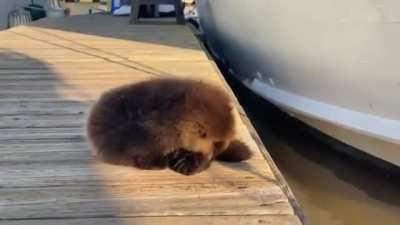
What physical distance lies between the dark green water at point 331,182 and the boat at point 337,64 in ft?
0.79

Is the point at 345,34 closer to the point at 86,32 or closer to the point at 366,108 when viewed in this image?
the point at 366,108

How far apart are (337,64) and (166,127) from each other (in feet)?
6.21

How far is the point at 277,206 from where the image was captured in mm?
1930

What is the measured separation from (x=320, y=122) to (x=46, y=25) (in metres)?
4.92

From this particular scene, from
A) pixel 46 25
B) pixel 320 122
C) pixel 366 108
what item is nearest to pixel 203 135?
pixel 366 108

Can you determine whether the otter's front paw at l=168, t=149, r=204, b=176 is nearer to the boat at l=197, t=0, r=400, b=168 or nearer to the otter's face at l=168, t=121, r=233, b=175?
the otter's face at l=168, t=121, r=233, b=175

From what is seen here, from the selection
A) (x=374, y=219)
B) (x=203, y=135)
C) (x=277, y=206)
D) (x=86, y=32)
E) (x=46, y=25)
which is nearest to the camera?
(x=277, y=206)

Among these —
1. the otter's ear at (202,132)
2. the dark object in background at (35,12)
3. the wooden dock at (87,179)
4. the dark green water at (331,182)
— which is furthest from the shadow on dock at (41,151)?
the dark object in background at (35,12)

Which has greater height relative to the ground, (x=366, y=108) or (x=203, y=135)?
(x=203, y=135)

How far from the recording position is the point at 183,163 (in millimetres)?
2188

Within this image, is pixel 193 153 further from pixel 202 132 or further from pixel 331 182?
pixel 331 182

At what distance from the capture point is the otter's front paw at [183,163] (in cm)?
219

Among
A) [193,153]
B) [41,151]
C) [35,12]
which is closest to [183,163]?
[193,153]

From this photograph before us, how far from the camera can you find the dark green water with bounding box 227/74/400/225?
3.93m
